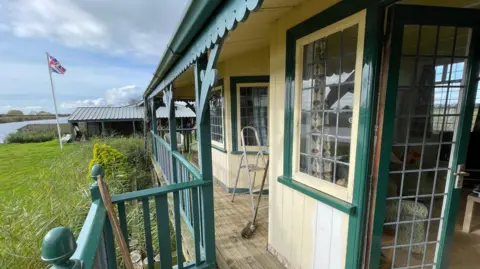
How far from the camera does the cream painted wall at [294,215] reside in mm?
1637

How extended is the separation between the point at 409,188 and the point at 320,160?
2.29 feet

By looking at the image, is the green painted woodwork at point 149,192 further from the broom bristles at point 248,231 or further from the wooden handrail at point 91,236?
the broom bristles at point 248,231

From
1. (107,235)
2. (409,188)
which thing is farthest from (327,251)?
(107,235)

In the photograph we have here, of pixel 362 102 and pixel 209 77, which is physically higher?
pixel 209 77

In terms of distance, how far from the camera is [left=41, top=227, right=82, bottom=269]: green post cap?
1.86 ft

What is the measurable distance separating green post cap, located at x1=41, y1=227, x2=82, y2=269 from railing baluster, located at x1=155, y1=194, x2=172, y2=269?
1.27 m

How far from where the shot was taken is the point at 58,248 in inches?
22.7

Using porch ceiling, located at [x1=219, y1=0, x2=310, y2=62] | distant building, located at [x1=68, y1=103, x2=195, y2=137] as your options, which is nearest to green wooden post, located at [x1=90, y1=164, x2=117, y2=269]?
porch ceiling, located at [x1=219, y1=0, x2=310, y2=62]

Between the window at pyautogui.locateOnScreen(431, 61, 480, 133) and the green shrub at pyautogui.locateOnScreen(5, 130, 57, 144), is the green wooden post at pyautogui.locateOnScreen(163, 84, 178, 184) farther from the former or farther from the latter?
the green shrub at pyautogui.locateOnScreen(5, 130, 57, 144)

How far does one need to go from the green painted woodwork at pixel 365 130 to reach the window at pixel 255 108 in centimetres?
260

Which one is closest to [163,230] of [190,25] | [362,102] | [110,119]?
[190,25]

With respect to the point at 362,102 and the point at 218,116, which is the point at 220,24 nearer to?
the point at 362,102

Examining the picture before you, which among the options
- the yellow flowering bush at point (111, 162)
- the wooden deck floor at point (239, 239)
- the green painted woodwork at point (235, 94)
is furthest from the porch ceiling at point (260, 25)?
the yellow flowering bush at point (111, 162)

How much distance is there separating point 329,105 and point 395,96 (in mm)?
437
